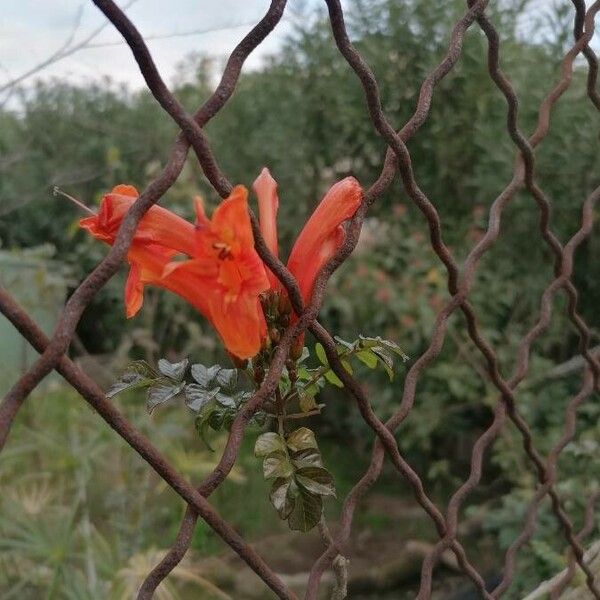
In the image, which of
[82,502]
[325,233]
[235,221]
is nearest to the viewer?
[235,221]

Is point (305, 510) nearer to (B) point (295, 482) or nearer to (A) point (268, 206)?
(B) point (295, 482)

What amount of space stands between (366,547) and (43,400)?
4.69 feet

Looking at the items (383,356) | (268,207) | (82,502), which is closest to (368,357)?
(383,356)

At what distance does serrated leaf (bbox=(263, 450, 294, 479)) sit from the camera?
519 millimetres

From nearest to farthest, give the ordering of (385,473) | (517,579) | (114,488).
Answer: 1. (517,579)
2. (114,488)
3. (385,473)

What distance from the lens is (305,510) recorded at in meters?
0.52

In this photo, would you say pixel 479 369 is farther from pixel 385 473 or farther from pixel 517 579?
pixel 385 473

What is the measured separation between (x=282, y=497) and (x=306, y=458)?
0.10 ft

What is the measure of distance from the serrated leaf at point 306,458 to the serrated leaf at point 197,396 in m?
0.07

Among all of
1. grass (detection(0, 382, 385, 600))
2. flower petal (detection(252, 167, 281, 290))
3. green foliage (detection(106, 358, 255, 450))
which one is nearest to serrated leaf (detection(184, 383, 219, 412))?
green foliage (detection(106, 358, 255, 450))

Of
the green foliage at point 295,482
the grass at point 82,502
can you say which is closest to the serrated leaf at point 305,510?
the green foliage at point 295,482

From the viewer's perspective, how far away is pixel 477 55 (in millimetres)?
3361

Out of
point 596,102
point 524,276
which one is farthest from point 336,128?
point 596,102

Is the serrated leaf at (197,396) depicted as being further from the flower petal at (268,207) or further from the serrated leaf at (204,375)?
the flower petal at (268,207)
